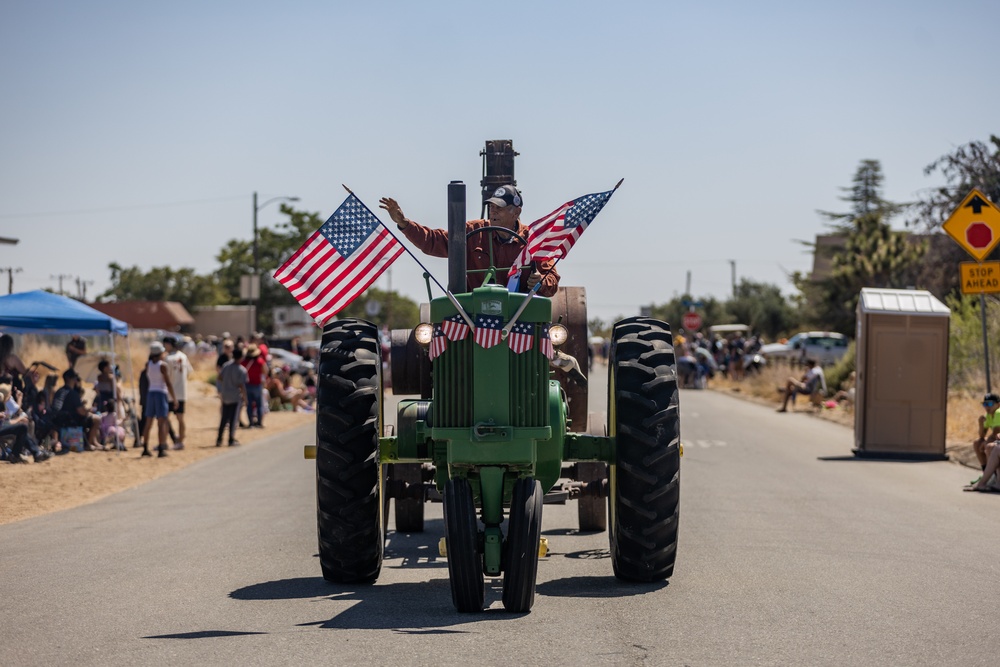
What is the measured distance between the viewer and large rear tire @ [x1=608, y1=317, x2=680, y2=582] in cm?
837

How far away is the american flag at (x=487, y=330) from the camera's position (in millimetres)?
7703

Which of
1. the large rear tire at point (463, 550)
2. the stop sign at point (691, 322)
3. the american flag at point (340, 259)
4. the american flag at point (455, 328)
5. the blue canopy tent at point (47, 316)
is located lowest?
the stop sign at point (691, 322)

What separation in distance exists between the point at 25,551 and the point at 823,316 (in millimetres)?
56521

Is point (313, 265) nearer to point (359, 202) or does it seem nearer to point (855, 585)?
point (359, 202)

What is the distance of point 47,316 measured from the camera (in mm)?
20594

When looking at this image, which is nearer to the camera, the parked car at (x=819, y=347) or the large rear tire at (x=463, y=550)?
the large rear tire at (x=463, y=550)

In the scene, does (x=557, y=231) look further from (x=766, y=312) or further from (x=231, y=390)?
(x=766, y=312)

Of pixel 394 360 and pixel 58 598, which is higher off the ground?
pixel 394 360

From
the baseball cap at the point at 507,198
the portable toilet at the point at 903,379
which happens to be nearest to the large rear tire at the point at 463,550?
the baseball cap at the point at 507,198

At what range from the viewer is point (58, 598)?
27.8 ft

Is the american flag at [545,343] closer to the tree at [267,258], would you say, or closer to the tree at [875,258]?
the tree at [875,258]

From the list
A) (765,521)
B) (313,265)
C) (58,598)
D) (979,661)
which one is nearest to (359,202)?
(313,265)

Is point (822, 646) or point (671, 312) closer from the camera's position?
point (822, 646)

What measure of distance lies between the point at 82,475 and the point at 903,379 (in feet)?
41.0
